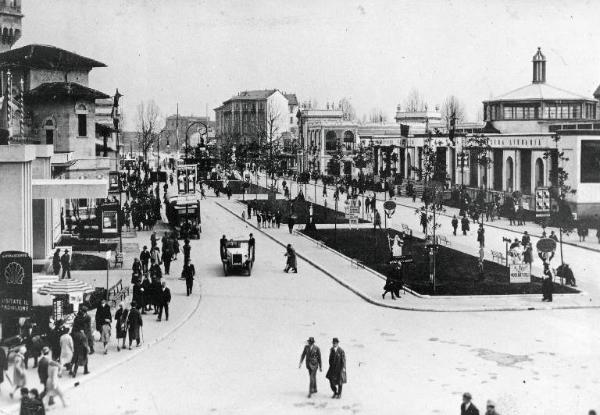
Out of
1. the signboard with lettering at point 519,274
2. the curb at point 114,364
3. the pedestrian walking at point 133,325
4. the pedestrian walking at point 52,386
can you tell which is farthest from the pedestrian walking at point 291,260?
the pedestrian walking at point 52,386

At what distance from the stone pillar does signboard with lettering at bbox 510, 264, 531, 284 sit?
1538 centimetres

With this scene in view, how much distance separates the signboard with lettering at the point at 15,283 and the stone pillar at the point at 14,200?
6.56 meters

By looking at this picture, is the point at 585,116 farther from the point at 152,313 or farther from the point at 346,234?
the point at 152,313

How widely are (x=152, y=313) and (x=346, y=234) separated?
21.8 meters

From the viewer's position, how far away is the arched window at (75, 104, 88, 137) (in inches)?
2168

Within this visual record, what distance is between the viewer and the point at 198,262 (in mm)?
34500

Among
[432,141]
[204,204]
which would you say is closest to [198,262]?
[204,204]

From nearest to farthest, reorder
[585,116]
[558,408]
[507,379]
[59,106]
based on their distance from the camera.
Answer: [558,408], [507,379], [59,106], [585,116]

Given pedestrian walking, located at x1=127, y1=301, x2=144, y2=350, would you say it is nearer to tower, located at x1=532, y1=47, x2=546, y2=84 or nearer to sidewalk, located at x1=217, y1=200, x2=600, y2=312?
sidewalk, located at x1=217, y1=200, x2=600, y2=312

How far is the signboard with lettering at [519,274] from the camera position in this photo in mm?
26625

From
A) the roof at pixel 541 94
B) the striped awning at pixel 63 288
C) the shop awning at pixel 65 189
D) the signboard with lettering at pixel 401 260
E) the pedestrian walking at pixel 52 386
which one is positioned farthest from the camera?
the roof at pixel 541 94

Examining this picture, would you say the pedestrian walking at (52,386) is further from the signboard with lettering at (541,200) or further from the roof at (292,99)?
the roof at (292,99)

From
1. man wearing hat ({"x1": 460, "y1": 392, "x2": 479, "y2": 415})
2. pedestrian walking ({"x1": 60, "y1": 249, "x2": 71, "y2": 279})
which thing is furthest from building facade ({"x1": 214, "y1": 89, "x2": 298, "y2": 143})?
man wearing hat ({"x1": 460, "y1": 392, "x2": 479, "y2": 415})

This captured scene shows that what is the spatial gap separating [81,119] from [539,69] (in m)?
43.3
